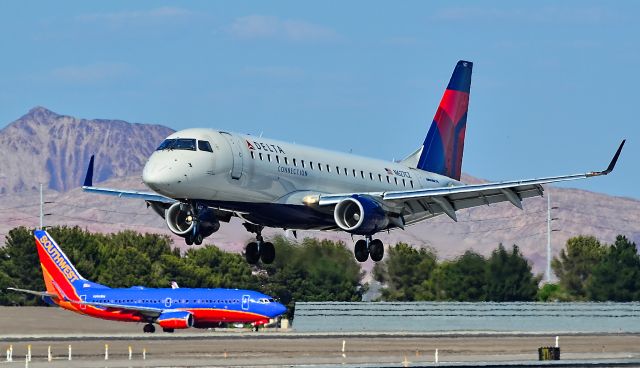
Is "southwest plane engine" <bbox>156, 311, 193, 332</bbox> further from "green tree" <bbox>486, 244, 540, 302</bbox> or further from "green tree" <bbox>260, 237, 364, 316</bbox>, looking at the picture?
"green tree" <bbox>486, 244, 540, 302</bbox>

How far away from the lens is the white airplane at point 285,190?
2514 inches

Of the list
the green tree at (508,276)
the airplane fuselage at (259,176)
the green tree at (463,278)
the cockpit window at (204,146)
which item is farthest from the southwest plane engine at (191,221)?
the green tree at (508,276)

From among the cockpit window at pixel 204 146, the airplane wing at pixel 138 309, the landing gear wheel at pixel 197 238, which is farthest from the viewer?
the airplane wing at pixel 138 309

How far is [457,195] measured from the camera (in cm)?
7294

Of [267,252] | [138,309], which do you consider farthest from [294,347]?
[138,309]

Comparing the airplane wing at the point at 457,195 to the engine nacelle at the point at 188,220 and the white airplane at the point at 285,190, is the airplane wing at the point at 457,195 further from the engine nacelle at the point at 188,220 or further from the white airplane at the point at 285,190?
the engine nacelle at the point at 188,220

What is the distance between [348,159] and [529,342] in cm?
3784

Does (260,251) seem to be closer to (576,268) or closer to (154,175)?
(154,175)

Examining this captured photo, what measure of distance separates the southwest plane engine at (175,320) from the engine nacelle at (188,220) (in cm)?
5404

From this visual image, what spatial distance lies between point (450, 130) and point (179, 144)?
27.7m

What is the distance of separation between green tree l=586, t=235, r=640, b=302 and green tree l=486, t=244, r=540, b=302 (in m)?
5.56

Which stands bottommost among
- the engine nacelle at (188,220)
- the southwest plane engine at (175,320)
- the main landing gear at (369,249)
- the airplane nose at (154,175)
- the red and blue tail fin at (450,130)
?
the southwest plane engine at (175,320)

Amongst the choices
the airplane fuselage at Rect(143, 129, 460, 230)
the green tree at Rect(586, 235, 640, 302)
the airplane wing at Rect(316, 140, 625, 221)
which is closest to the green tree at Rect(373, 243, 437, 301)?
the green tree at Rect(586, 235, 640, 302)

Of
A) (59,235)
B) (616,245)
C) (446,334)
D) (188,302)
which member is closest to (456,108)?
(446,334)
